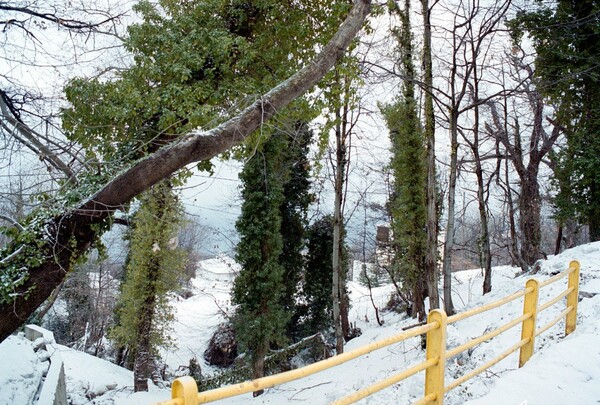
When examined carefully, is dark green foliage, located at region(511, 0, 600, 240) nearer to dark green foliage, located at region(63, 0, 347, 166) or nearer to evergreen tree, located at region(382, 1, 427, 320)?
→ evergreen tree, located at region(382, 1, 427, 320)

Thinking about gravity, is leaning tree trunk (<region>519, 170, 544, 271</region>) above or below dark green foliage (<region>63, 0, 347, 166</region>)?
below

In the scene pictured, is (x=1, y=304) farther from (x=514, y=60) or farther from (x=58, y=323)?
(x=58, y=323)

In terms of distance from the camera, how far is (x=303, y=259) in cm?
2036

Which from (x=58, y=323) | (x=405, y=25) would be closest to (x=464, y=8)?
(x=405, y=25)

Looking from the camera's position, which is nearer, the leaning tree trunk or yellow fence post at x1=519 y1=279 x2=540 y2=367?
yellow fence post at x1=519 y1=279 x2=540 y2=367

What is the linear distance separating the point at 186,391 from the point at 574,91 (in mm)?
14747

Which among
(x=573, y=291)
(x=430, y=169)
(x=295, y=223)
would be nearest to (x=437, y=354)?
(x=573, y=291)

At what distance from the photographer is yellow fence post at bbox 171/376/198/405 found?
1542 millimetres

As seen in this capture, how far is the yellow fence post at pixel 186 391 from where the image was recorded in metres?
1.54

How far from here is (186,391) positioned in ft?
5.08

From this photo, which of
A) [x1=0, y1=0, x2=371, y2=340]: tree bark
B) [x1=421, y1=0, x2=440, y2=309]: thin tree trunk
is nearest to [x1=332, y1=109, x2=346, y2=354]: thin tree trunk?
[x1=421, y1=0, x2=440, y2=309]: thin tree trunk

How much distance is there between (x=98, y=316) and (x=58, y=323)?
162 inches

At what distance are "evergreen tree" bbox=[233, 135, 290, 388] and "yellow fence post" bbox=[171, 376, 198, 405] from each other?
13.5 m

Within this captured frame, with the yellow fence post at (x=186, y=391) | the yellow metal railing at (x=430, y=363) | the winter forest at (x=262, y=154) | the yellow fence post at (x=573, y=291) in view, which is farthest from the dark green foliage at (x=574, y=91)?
the yellow fence post at (x=186, y=391)
